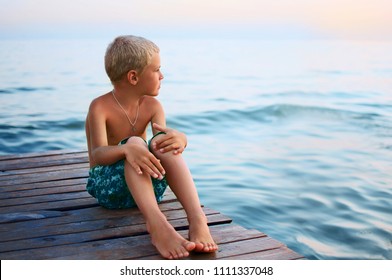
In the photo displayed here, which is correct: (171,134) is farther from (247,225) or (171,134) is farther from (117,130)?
(247,225)

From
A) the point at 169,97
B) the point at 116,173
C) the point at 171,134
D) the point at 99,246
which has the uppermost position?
the point at 171,134

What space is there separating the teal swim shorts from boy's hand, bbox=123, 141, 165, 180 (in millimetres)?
232

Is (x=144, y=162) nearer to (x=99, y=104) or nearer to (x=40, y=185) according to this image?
(x=99, y=104)

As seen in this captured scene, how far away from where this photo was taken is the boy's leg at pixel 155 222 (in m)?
2.36

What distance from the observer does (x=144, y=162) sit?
2469 mm

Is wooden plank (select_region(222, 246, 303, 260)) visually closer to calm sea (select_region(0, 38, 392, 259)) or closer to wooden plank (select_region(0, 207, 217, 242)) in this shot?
wooden plank (select_region(0, 207, 217, 242))

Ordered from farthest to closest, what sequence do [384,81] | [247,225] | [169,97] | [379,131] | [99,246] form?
[384,81] → [169,97] → [379,131] → [247,225] → [99,246]

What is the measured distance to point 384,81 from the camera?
15117 mm

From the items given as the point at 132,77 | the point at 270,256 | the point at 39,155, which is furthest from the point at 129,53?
the point at 39,155

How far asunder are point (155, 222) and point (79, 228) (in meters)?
0.45

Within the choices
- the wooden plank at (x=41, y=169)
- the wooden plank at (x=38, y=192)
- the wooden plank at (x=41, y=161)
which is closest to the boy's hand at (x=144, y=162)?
the wooden plank at (x=38, y=192)

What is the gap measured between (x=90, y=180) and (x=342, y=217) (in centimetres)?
248

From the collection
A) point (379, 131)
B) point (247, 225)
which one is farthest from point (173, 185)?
point (379, 131)
